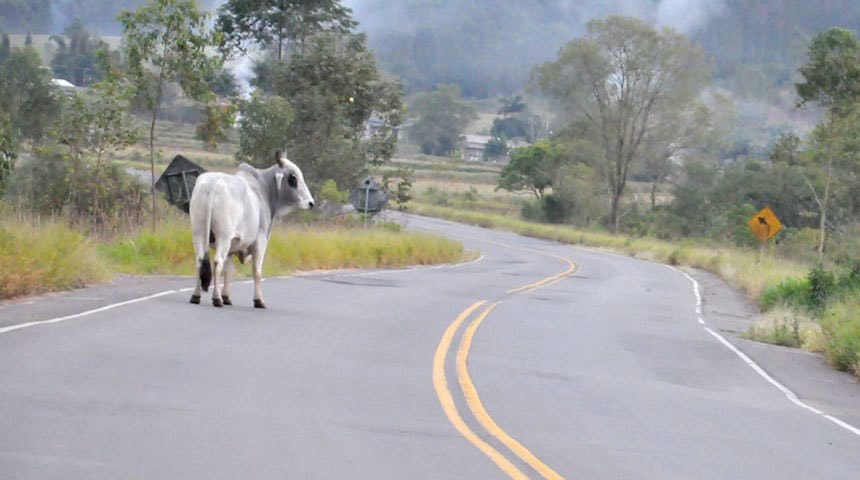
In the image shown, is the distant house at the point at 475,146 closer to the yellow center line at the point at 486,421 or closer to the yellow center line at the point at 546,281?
the yellow center line at the point at 546,281

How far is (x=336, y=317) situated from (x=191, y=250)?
26.3 feet

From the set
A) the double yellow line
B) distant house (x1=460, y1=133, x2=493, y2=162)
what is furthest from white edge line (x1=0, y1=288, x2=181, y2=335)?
distant house (x1=460, y1=133, x2=493, y2=162)

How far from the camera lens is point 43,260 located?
16.9m

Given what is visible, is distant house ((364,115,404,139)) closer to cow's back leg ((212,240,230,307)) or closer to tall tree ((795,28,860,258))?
tall tree ((795,28,860,258))

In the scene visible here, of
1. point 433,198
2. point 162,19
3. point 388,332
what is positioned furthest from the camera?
point 433,198

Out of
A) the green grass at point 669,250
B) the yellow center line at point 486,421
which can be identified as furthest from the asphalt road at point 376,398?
the green grass at point 669,250

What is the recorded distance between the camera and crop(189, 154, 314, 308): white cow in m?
15.5

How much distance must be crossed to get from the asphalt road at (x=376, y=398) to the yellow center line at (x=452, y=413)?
3 cm

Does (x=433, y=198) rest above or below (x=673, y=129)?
below

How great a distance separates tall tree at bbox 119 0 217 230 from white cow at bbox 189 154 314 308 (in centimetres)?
1235

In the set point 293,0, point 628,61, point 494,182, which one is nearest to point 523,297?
point 293,0

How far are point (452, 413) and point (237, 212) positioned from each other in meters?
6.78

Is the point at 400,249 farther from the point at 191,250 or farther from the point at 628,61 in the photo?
the point at 628,61

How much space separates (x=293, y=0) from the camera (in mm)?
58500
